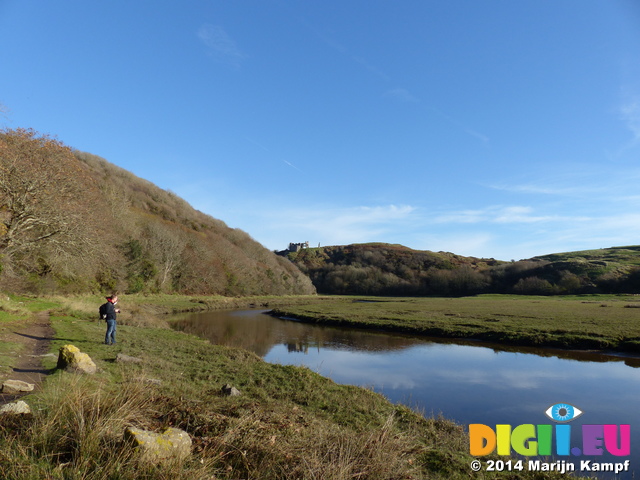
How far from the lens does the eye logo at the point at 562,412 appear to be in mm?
10938

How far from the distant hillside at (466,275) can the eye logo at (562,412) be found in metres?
98.8

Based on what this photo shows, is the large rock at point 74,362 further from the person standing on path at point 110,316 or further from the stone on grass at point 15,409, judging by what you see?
the person standing on path at point 110,316

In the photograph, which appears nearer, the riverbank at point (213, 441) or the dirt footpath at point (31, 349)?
the riverbank at point (213, 441)

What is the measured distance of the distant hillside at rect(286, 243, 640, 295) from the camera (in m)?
95.5

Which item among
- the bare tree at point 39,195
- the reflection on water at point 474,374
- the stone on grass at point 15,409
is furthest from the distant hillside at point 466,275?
the stone on grass at point 15,409

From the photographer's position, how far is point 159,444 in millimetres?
4340

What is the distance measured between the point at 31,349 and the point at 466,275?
128546 millimetres

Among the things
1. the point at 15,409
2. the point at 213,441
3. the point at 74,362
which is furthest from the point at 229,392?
the point at 15,409

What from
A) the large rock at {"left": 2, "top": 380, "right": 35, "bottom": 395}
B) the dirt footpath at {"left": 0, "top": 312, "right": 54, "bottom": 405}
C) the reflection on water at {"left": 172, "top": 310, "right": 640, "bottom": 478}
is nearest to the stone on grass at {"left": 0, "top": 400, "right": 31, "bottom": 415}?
the dirt footpath at {"left": 0, "top": 312, "right": 54, "bottom": 405}

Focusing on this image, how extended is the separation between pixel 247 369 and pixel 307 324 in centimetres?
2624

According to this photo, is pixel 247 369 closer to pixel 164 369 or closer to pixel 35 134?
pixel 164 369

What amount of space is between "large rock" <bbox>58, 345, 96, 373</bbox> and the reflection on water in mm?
9348

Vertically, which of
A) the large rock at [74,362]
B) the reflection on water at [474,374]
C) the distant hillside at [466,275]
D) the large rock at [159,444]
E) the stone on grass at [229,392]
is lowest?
the reflection on water at [474,374]

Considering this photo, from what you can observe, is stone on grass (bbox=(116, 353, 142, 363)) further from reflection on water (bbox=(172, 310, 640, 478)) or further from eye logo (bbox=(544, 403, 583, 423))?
eye logo (bbox=(544, 403, 583, 423))
